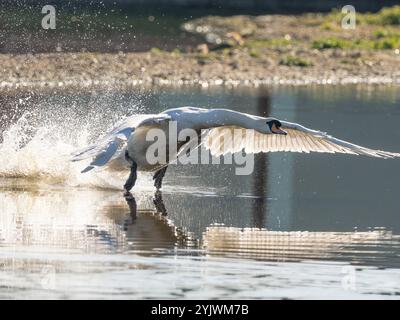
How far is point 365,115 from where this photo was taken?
25.0 meters

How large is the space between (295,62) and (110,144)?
19.2 meters

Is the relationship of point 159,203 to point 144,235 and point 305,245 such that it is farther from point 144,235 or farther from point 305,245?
point 305,245

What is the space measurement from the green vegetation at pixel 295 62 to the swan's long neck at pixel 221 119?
17.6 metres

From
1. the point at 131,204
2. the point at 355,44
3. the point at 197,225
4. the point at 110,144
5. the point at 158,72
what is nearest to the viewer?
the point at 197,225

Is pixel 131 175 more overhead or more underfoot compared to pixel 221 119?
more underfoot

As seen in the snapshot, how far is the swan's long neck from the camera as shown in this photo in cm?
1560

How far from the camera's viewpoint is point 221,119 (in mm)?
15633

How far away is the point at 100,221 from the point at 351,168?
555 centimetres

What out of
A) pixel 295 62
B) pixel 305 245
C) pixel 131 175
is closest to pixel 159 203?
pixel 131 175

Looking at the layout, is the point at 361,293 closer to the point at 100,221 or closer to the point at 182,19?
A: the point at 100,221

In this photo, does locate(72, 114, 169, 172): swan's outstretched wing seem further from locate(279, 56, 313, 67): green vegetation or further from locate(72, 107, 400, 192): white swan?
locate(279, 56, 313, 67): green vegetation

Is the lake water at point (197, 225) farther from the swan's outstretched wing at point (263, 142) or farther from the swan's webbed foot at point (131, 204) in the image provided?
the swan's outstretched wing at point (263, 142)

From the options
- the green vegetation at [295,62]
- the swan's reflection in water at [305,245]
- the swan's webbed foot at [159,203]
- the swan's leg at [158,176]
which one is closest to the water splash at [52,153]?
the swan's leg at [158,176]

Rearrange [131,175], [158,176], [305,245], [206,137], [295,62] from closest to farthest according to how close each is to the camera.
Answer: [305,245]
[131,175]
[158,176]
[206,137]
[295,62]
